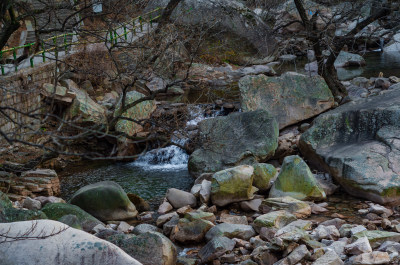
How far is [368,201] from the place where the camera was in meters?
7.93

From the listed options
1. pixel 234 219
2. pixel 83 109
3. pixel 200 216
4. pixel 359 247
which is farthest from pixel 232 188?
pixel 83 109

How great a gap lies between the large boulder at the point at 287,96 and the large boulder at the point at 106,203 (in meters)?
4.34

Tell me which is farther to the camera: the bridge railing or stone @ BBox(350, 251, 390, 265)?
the bridge railing

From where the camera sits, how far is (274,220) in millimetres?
6910

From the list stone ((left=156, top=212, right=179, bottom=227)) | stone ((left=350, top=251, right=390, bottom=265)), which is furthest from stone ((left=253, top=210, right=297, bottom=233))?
stone ((left=350, top=251, right=390, bottom=265))

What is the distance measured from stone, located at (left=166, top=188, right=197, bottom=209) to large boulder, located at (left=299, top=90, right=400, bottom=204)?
2481 millimetres

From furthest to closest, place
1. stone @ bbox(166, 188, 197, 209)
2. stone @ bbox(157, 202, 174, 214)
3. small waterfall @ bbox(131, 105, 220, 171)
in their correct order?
small waterfall @ bbox(131, 105, 220, 171) < stone @ bbox(166, 188, 197, 209) < stone @ bbox(157, 202, 174, 214)

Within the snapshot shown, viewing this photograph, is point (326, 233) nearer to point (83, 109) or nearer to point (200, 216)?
point (200, 216)

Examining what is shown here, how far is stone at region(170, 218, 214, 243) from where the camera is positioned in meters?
6.96

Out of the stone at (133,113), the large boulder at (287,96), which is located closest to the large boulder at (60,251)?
the large boulder at (287,96)

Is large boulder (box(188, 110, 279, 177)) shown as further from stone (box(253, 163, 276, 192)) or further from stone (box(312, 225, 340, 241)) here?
stone (box(312, 225, 340, 241))

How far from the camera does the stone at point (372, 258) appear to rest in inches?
208

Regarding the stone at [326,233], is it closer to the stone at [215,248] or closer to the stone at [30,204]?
the stone at [215,248]

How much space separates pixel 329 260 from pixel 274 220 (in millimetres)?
1573
